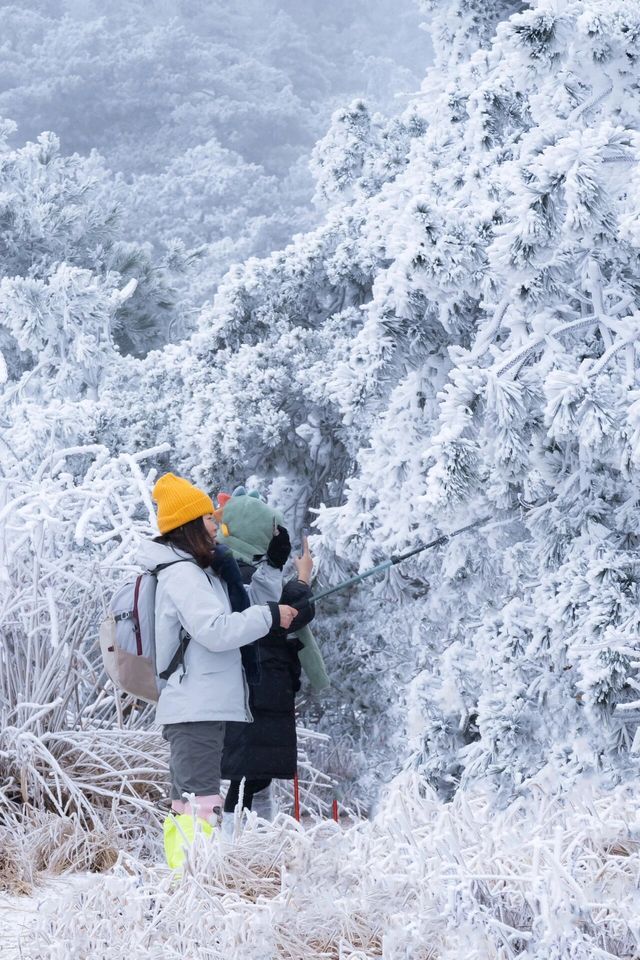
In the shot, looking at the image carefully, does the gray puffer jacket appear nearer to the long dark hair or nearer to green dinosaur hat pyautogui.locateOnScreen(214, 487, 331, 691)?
the long dark hair

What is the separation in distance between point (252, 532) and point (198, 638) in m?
0.77

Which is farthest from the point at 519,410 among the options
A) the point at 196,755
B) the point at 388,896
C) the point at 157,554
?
the point at 388,896

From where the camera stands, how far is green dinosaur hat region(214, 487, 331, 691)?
440 cm

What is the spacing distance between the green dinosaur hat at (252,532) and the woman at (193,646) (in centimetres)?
53

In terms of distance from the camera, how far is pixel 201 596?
3.72 meters

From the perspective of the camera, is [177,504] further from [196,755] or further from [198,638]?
[196,755]

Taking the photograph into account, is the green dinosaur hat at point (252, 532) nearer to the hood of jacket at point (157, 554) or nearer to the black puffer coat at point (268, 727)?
the black puffer coat at point (268, 727)

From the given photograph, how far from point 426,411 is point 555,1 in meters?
A: 1.71

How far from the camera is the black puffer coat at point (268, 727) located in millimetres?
4332

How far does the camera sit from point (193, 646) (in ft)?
12.5

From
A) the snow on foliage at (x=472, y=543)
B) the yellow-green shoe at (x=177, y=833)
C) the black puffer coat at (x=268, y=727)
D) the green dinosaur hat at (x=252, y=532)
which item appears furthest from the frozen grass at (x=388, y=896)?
the green dinosaur hat at (x=252, y=532)

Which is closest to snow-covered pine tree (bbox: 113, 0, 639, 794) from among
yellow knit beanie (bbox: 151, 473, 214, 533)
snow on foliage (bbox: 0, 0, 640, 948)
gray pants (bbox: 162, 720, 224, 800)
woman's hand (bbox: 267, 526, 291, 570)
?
snow on foliage (bbox: 0, 0, 640, 948)

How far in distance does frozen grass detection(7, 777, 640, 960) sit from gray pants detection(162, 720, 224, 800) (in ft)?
1.87

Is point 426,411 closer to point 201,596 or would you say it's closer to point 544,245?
point 544,245
